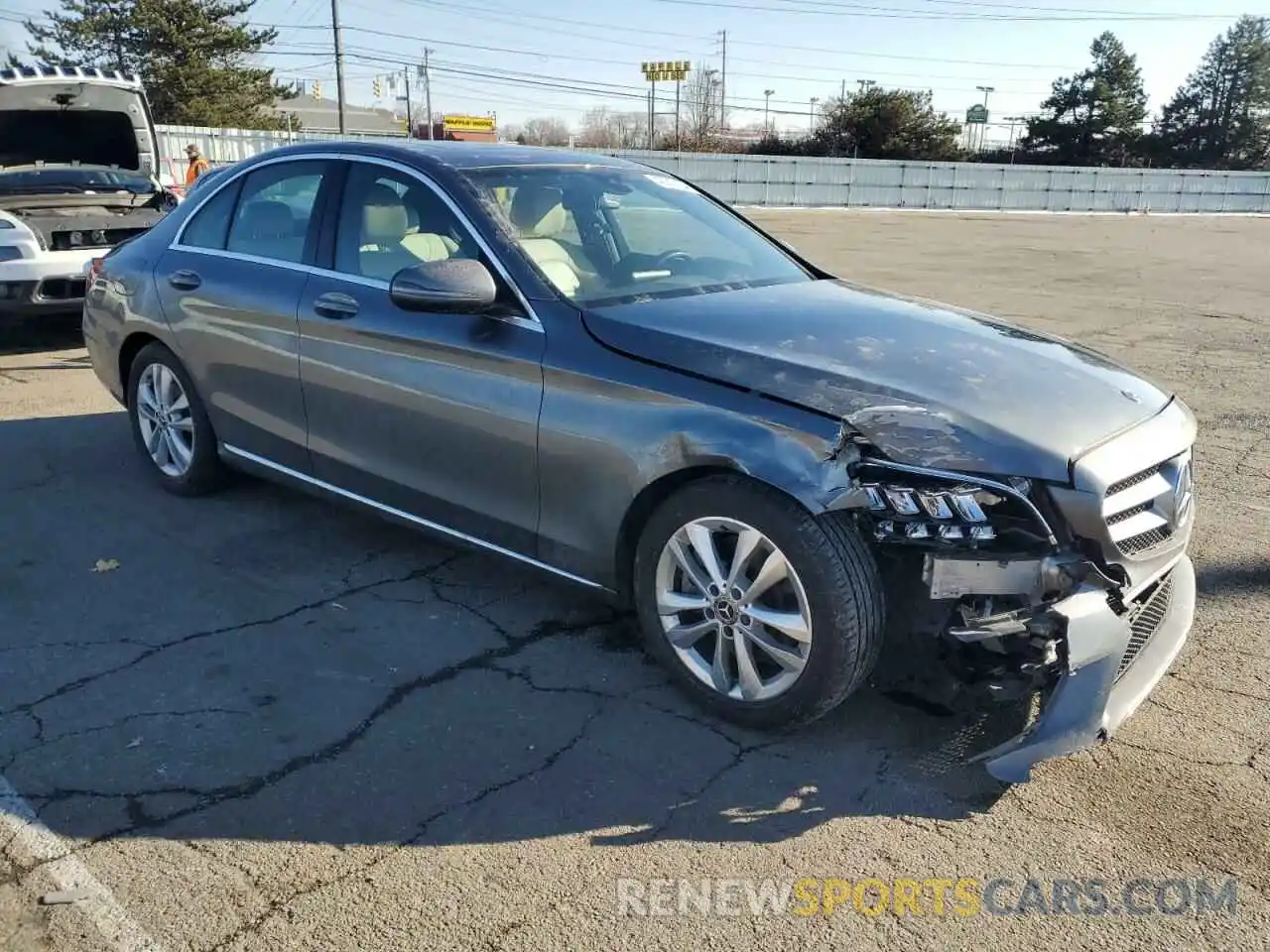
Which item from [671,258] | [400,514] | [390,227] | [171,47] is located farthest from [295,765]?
[171,47]

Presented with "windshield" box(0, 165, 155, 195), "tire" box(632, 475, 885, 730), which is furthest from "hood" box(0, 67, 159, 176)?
"tire" box(632, 475, 885, 730)

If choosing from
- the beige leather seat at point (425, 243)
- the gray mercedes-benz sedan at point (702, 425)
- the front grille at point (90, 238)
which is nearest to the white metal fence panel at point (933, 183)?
the front grille at point (90, 238)

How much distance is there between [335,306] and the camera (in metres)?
4.09

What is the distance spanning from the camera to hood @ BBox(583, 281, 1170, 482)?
283cm

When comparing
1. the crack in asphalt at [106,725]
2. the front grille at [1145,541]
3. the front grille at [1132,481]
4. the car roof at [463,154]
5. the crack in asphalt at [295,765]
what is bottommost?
→ the crack in asphalt at [295,765]

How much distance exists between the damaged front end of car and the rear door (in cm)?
256

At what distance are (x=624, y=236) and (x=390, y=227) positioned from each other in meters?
0.91

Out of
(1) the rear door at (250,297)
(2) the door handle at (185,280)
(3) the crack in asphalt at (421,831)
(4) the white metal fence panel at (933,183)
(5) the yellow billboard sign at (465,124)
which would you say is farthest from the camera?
(5) the yellow billboard sign at (465,124)

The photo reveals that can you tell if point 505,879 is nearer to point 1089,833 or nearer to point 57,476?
point 1089,833

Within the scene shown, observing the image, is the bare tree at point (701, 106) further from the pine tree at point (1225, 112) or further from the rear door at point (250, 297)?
the rear door at point (250, 297)

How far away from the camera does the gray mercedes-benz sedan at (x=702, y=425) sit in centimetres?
281

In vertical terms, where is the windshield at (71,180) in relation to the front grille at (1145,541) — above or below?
above

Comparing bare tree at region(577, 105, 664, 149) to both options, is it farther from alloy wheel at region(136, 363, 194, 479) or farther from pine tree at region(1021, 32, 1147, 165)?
alloy wheel at region(136, 363, 194, 479)

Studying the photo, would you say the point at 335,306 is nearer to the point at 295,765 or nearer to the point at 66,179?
the point at 295,765
